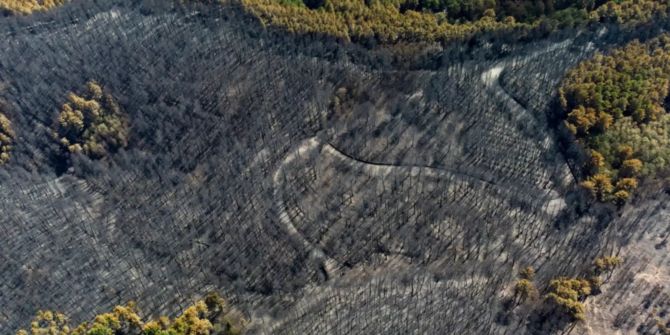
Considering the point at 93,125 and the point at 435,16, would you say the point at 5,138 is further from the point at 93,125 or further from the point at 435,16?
the point at 435,16

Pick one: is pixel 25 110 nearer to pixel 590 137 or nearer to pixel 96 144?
pixel 96 144

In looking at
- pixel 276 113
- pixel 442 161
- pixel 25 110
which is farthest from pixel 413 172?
pixel 25 110

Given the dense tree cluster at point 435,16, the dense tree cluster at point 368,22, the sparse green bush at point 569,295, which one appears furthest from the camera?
the dense tree cluster at point 368,22

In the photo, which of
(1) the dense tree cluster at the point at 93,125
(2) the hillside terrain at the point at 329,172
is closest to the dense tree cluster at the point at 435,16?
(2) the hillside terrain at the point at 329,172

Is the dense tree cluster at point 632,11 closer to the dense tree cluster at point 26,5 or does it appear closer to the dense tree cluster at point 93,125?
the dense tree cluster at point 93,125

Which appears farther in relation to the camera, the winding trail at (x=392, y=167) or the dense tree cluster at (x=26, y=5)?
the dense tree cluster at (x=26, y=5)

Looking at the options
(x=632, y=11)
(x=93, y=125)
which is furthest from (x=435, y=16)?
(x=93, y=125)
